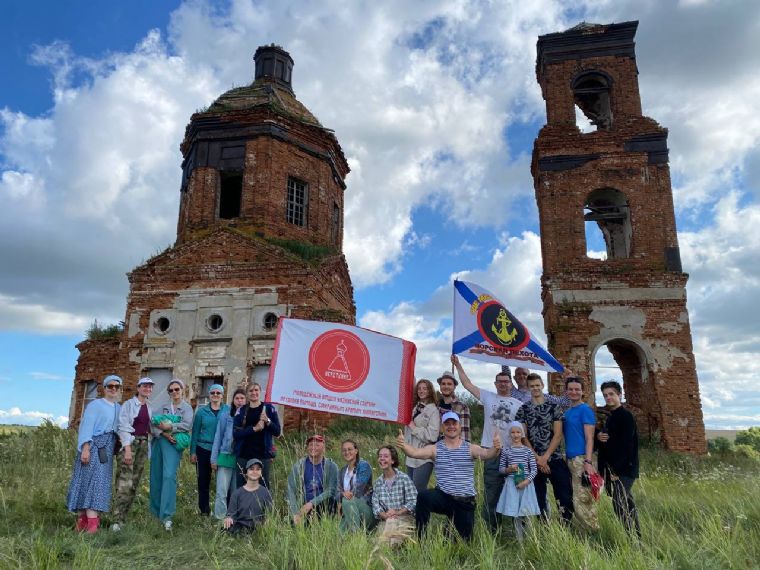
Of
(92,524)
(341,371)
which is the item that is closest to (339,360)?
(341,371)

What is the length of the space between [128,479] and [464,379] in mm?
4239

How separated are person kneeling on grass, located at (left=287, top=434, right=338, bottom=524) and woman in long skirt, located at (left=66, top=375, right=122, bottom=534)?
2.12 meters

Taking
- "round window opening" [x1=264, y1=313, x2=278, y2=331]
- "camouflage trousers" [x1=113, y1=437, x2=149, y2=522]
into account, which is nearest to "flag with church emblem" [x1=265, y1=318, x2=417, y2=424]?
"camouflage trousers" [x1=113, y1=437, x2=149, y2=522]

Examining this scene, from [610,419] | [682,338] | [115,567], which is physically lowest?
[115,567]

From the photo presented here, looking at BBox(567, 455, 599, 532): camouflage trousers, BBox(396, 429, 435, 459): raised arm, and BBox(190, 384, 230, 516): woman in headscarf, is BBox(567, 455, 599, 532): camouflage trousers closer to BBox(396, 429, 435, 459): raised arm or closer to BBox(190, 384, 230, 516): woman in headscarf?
BBox(396, 429, 435, 459): raised arm

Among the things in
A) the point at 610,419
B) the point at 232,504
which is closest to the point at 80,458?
the point at 232,504

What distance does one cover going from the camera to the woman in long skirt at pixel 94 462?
6.39 m

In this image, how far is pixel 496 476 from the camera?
6.23 m

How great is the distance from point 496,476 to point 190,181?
16.2 m

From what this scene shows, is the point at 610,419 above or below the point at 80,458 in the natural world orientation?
above

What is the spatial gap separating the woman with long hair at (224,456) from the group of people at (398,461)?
1cm

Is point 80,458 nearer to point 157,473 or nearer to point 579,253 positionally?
point 157,473

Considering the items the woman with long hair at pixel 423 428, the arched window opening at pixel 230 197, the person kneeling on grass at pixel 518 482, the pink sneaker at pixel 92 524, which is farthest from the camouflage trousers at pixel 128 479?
the arched window opening at pixel 230 197

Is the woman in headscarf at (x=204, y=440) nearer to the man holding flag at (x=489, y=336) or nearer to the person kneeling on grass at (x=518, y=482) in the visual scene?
the man holding flag at (x=489, y=336)
